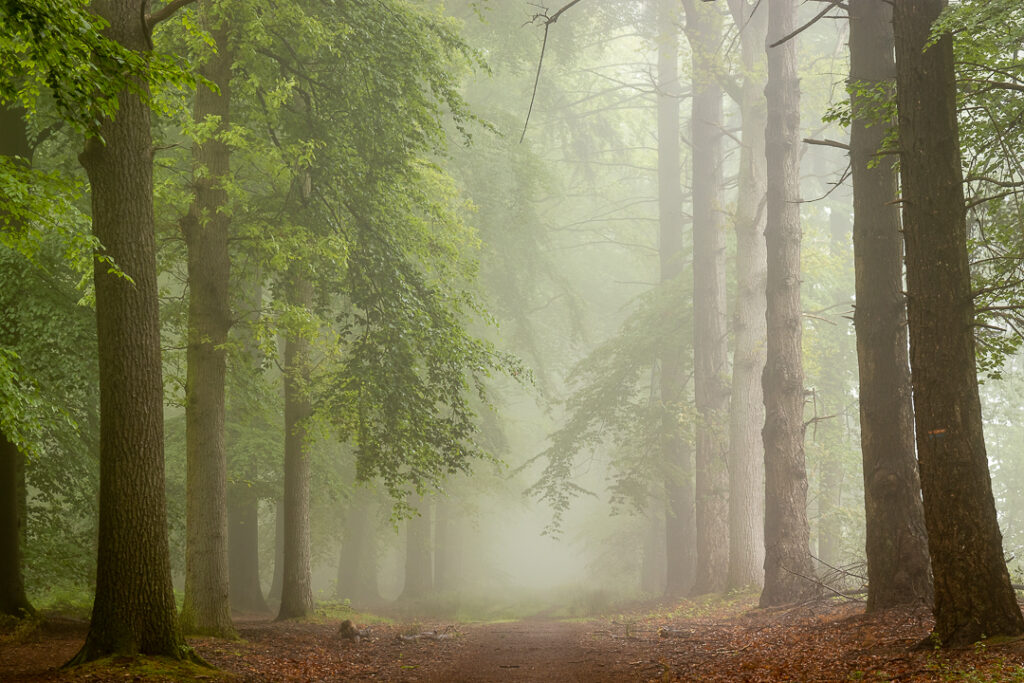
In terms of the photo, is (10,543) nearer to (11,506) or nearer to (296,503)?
(11,506)

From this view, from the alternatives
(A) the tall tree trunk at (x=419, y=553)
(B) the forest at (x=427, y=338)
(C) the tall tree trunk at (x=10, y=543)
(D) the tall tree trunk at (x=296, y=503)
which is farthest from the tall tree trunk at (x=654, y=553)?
(C) the tall tree trunk at (x=10, y=543)

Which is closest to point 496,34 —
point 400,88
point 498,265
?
point 498,265

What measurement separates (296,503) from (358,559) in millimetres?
13040

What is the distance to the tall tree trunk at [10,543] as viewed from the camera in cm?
1073

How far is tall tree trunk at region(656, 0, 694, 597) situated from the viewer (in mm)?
22266

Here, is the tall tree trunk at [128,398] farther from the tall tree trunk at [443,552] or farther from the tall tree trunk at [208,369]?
the tall tree trunk at [443,552]

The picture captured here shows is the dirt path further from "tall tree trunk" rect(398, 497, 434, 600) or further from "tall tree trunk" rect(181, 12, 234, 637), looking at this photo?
"tall tree trunk" rect(398, 497, 434, 600)

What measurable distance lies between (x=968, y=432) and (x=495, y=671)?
5580 mm

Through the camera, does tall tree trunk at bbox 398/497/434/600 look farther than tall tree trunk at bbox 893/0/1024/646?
Yes

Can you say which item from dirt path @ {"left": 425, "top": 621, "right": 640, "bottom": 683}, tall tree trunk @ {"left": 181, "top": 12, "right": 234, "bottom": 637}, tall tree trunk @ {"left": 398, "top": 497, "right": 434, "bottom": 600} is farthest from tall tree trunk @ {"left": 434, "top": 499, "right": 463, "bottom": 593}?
tall tree trunk @ {"left": 181, "top": 12, "right": 234, "bottom": 637}

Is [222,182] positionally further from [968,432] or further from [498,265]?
[498,265]

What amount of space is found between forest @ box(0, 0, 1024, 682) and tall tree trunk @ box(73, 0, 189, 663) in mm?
30

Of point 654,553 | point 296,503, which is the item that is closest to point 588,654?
point 296,503

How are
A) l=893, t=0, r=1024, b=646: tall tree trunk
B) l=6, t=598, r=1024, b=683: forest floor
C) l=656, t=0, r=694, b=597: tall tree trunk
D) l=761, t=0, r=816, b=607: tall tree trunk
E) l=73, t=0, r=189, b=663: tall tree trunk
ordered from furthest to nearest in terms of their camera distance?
1. l=656, t=0, r=694, b=597: tall tree trunk
2. l=761, t=0, r=816, b=607: tall tree trunk
3. l=73, t=0, r=189, b=663: tall tree trunk
4. l=893, t=0, r=1024, b=646: tall tree trunk
5. l=6, t=598, r=1024, b=683: forest floor
